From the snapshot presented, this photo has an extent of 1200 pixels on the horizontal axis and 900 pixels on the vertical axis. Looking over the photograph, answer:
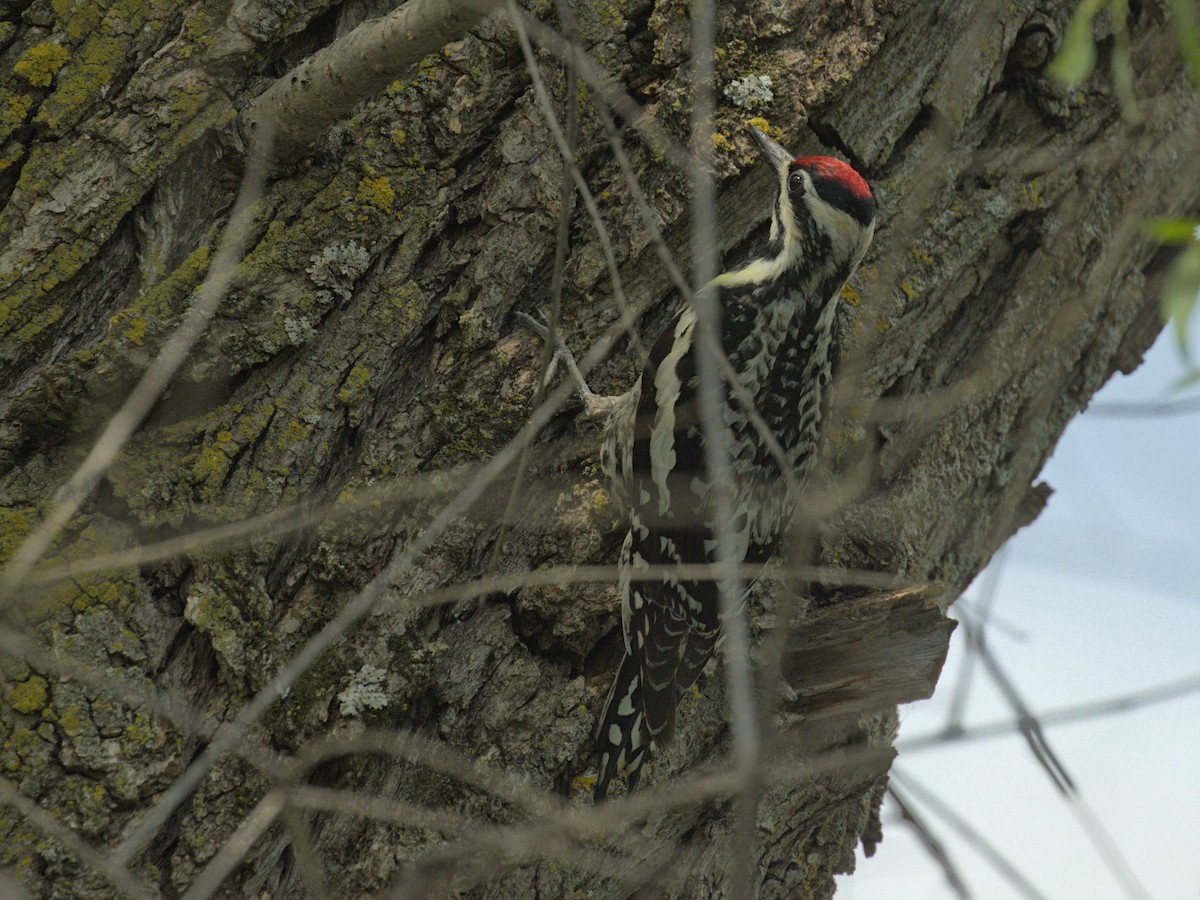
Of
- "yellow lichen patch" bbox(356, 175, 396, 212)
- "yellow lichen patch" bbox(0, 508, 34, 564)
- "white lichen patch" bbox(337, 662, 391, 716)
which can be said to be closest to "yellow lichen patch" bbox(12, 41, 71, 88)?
"yellow lichen patch" bbox(356, 175, 396, 212)

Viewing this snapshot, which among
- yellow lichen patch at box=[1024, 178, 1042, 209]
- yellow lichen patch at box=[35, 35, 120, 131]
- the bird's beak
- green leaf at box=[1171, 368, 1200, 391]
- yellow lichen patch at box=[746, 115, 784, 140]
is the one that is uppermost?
yellow lichen patch at box=[1024, 178, 1042, 209]

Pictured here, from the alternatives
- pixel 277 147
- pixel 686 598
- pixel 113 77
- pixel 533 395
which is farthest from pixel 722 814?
pixel 113 77

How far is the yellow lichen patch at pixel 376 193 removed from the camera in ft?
8.39

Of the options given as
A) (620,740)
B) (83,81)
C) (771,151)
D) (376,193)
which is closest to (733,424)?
(771,151)

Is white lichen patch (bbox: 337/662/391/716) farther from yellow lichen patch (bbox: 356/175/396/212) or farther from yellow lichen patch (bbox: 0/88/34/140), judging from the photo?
yellow lichen patch (bbox: 0/88/34/140)

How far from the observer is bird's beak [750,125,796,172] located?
9.12 feet

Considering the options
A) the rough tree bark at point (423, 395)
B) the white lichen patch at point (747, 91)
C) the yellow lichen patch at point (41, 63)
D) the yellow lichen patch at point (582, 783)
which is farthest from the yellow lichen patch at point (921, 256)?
the yellow lichen patch at point (41, 63)

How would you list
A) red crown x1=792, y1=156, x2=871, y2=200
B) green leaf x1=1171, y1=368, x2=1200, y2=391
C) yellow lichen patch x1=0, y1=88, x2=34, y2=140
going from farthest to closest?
red crown x1=792, y1=156, x2=871, y2=200 < yellow lichen patch x1=0, y1=88, x2=34, y2=140 < green leaf x1=1171, y1=368, x2=1200, y2=391

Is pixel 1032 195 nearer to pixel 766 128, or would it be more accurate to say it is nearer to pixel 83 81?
pixel 766 128

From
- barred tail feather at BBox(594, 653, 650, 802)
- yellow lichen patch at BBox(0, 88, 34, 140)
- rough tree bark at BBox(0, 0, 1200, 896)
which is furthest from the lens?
barred tail feather at BBox(594, 653, 650, 802)

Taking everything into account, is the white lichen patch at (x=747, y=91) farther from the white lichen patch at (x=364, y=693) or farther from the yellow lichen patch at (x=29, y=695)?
the yellow lichen patch at (x=29, y=695)

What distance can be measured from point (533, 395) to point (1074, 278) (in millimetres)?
1694

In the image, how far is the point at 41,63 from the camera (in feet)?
→ 7.91

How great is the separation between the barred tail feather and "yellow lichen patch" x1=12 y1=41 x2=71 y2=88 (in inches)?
71.6
